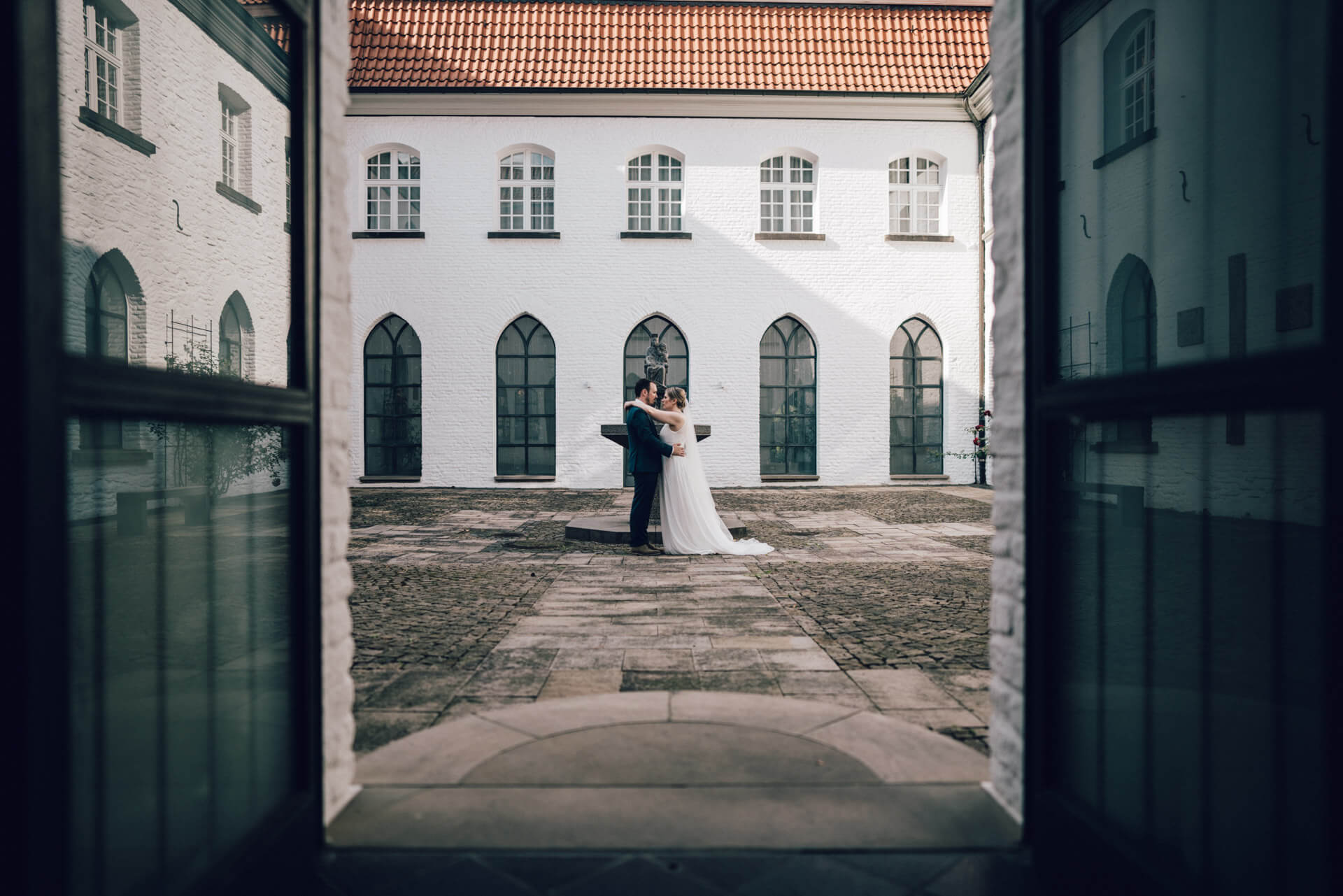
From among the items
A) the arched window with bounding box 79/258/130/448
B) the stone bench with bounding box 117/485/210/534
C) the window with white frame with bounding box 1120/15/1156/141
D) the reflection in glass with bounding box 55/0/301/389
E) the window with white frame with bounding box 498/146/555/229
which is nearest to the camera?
the arched window with bounding box 79/258/130/448

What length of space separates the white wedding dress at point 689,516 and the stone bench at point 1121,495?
11.0 ft

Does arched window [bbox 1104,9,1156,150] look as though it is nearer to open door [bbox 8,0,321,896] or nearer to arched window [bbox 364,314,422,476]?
open door [bbox 8,0,321,896]

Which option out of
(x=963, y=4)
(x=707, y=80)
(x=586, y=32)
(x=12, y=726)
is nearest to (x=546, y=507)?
(x=707, y=80)

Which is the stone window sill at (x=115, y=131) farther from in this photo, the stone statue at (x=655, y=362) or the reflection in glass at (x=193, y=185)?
the stone statue at (x=655, y=362)

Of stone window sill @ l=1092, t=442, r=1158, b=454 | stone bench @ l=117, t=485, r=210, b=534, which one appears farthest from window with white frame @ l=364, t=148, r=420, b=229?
stone window sill @ l=1092, t=442, r=1158, b=454

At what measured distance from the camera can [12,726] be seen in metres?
1.35

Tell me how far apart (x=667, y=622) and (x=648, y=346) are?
14.3 metres

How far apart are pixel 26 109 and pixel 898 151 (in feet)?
65.9

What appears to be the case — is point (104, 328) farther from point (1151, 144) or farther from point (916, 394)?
point (916, 394)

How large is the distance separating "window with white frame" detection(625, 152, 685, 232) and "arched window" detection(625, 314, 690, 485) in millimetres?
2122

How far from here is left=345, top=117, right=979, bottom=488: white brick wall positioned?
1917 cm

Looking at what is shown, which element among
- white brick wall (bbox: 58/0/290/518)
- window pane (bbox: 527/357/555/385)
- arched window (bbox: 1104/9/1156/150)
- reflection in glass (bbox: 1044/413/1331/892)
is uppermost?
window pane (bbox: 527/357/555/385)

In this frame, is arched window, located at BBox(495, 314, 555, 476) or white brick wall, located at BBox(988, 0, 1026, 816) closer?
white brick wall, located at BBox(988, 0, 1026, 816)

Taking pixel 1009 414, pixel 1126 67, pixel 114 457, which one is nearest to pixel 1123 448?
pixel 1009 414
